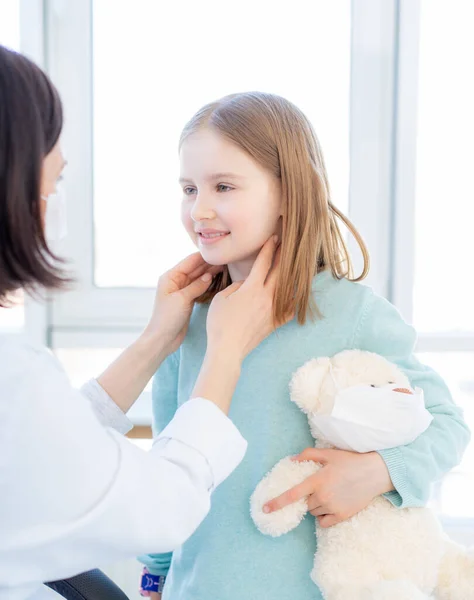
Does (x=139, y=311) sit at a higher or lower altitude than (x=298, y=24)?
lower

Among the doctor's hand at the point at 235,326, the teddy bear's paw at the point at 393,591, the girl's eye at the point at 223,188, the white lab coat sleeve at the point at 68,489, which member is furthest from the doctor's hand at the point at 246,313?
the teddy bear's paw at the point at 393,591

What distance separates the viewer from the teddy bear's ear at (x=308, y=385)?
84 centimetres

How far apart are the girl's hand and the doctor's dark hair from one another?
43 cm

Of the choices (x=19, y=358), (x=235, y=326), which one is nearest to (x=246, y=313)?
(x=235, y=326)

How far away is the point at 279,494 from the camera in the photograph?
2.72 feet

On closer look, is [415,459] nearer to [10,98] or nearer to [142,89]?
[10,98]

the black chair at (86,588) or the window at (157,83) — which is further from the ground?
the window at (157,83)

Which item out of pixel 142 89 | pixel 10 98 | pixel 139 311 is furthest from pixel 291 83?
pixel 10 98

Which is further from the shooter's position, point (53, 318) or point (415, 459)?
point (53, 318)

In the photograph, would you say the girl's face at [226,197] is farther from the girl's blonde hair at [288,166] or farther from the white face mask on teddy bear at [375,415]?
the white face mask on teddy bear at [375,415]

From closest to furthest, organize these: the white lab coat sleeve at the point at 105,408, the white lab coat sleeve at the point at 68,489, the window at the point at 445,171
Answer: the white lab coat sleeve at the point at 68,489
the white lab coat sleeve at the point at 105,408
the window at the point at 445,171

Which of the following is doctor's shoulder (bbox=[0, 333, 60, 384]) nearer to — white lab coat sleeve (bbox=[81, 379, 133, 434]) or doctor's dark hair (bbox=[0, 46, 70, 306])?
→ doctor's dark hair (bbox=[0, 46, 70, 306])

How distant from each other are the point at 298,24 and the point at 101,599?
1.44 m

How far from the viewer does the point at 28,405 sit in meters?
0.59
